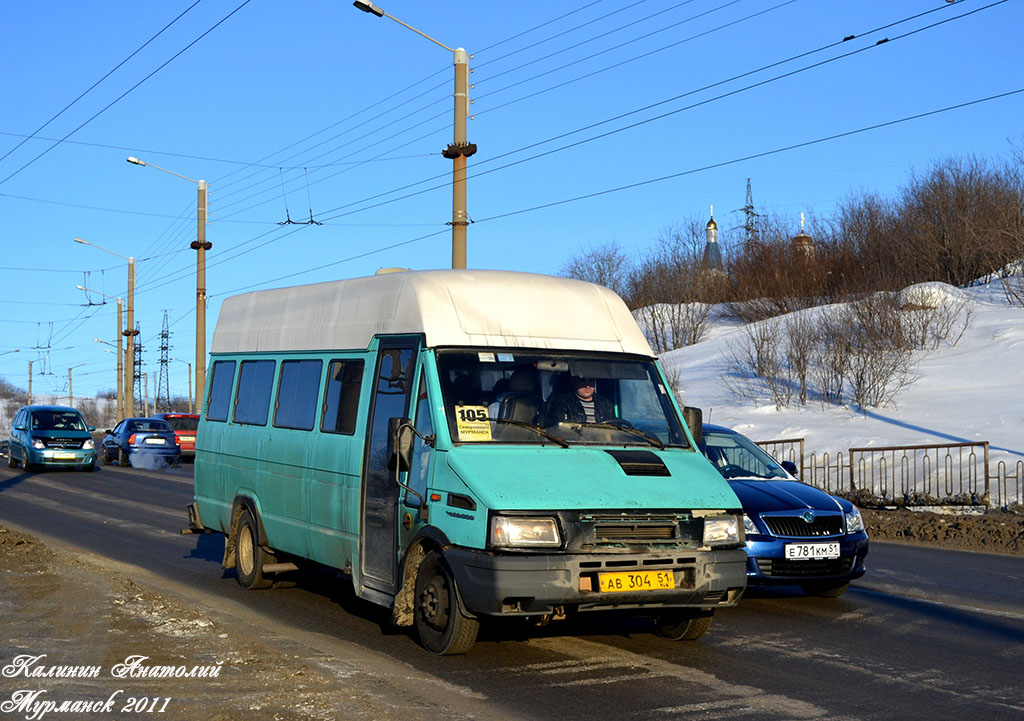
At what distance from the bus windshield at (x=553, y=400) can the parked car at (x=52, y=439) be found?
2751 centimetres

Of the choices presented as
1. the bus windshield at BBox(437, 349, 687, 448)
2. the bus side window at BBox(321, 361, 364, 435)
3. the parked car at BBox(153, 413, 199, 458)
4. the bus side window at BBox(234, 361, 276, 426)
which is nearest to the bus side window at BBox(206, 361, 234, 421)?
the bus side window at BBox(234, 361, 276, 426)

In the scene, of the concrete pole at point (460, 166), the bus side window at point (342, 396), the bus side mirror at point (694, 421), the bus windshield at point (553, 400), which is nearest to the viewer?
the bus windshield at point (553, 400)

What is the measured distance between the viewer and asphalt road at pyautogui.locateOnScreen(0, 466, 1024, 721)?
661cm

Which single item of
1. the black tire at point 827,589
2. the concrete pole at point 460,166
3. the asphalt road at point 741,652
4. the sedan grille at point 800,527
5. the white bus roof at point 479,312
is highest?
the concrete pole at point 460,166

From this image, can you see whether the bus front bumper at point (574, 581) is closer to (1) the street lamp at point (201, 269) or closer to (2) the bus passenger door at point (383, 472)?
(2) the bus passenger door at point (383, 472)

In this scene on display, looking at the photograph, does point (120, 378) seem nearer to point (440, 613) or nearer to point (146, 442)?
point (146, 442)

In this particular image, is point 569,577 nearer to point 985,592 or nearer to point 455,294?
point 455,294

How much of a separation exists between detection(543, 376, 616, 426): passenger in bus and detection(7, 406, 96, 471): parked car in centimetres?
2764

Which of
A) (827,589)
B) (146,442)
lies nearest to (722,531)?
(827,589)

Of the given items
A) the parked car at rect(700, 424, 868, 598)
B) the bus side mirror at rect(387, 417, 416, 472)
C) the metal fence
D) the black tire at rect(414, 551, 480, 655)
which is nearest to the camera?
the black tire at rect(414, 551, 480, 655)

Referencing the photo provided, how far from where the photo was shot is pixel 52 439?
32844mm

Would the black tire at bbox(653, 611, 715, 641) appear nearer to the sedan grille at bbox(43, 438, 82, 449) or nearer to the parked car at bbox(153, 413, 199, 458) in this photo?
the sedan grille at bbox(43, 438, 82, 449)

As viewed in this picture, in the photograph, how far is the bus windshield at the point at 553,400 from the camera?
26.4 feet

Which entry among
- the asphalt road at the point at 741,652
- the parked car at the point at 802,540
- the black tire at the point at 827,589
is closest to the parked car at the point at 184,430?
the asphalt road at the point at 741,652
